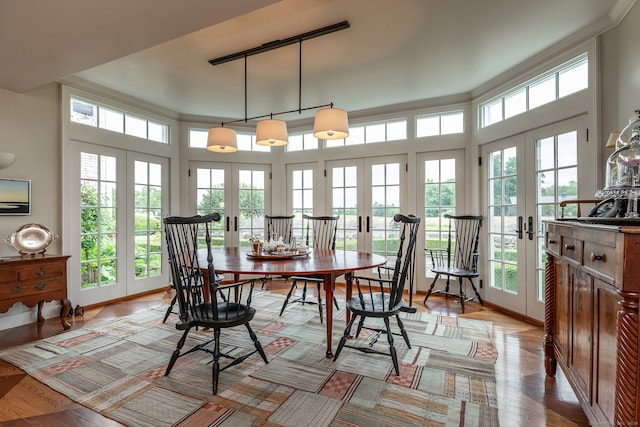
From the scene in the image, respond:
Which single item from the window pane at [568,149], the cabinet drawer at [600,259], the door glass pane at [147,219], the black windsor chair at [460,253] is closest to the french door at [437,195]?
the black windsor chair at [460,253]

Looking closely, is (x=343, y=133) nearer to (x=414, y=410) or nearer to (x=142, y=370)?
(x=414, y=410)

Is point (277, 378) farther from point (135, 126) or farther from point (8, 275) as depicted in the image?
point (135, 126)

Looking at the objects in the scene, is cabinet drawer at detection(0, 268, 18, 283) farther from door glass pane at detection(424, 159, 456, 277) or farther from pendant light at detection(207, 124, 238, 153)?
door glass pane at detection(424, 159, 456, 277)

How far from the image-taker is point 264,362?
2.41m

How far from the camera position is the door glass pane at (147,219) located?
443 centimetres

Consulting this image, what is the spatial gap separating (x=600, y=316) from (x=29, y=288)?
13.6 feet

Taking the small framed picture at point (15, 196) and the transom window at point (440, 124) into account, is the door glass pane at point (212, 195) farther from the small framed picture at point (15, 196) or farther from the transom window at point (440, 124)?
the transom window at point (440, 124)

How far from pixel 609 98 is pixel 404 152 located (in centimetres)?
226

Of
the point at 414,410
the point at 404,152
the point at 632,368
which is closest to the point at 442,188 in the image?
the point at 404,152

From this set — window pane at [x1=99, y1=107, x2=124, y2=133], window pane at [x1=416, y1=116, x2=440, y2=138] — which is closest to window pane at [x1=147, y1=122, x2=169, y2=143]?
window pane at [x1=99, y1=107, x2=124, y2=133]

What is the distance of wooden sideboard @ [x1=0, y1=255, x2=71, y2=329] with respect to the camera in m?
2.86

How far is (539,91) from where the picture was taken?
10.9 ft

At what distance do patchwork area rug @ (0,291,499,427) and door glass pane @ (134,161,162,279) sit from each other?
144 centimetres

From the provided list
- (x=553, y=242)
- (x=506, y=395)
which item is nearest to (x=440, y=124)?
(x=553, y=242)
